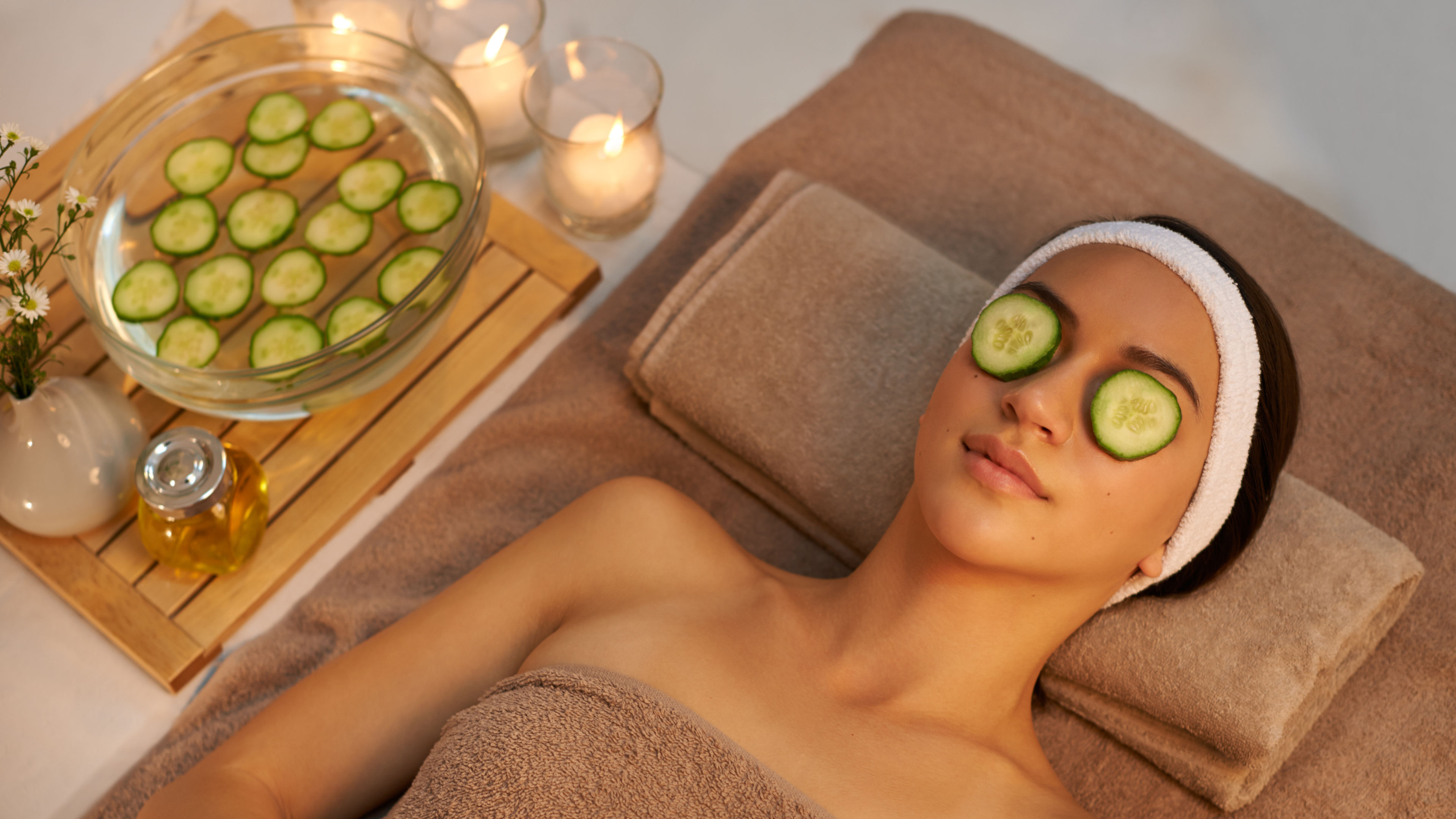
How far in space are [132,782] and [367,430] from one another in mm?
591

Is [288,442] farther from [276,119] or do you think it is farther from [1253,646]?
[1253,646]

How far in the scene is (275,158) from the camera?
68.7 inches

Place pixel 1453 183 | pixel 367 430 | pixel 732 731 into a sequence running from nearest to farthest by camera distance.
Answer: pixel 732 731 → pixel 367 430 → pixel 1453 183

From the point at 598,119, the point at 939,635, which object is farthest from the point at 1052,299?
the point at 598,119

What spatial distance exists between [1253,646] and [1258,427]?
293mm

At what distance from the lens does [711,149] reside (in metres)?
→ 2.32

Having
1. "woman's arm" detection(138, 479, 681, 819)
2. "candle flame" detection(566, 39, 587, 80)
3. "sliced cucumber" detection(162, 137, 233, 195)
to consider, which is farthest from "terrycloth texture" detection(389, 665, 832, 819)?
"candle flame" detection(566, 39, 587, 80)

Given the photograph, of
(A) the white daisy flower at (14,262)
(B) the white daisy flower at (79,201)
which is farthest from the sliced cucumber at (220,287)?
(A) the white daisy flower at (14,262)

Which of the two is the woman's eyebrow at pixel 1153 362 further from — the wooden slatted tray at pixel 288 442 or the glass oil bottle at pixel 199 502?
the glass oil bottle at pixel 199 502

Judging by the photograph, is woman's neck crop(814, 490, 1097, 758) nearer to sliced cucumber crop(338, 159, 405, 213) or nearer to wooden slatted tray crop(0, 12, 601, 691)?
wooden slatted tray crop(0, 12, 601, 691)

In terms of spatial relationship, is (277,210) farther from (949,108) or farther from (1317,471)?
(1317,471)

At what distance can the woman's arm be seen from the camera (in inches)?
49.8

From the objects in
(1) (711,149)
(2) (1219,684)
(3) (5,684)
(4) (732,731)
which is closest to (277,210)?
(3) (5,684)

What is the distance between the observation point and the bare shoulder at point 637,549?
136 centimetres
